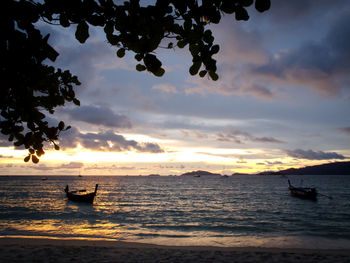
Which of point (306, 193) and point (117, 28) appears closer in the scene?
point (117, 28)

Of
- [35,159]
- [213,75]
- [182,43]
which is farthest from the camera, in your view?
[35,159]

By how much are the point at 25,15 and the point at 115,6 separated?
709 millimetres

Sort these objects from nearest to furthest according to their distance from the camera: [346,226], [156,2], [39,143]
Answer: [156,2]
[39,143]
[346,226]

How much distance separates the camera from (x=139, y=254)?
11359 mm

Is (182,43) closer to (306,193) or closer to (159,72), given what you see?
(159,72)

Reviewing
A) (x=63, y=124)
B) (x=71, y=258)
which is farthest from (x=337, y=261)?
(x=63, y=124)

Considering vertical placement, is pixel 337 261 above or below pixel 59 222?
above

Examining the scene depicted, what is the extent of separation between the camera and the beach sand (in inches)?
412

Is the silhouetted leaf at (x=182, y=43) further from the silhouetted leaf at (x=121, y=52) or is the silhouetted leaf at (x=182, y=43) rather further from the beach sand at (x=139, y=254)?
the beach sand at (x=139, y=254)

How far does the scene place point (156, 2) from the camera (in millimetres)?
1887

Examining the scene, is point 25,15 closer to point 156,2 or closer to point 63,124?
point 156,2

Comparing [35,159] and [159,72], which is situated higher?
[159,72]

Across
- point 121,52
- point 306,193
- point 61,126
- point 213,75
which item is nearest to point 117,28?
point 121,52

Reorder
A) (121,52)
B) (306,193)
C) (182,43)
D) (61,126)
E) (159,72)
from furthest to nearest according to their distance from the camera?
(306,193)
(61,126)
(121,52)
(182,43)
(159,72)
